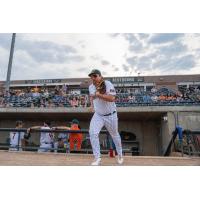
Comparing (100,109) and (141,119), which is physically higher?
(141,119)

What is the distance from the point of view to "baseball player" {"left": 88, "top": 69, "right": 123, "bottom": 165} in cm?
482

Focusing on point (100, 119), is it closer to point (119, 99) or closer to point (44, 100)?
point (119, 99)

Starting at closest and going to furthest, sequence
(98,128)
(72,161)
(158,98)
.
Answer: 1. (98,128)
2. (72,161)
3. (158,98)

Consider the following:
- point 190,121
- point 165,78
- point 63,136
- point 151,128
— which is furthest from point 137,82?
point 63,136

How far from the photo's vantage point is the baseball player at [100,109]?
482 cm

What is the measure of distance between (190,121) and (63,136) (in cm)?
974

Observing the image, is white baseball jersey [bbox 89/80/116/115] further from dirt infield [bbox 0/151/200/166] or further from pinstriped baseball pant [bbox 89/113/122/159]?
dirt infield [bbox 0/151/200/166]

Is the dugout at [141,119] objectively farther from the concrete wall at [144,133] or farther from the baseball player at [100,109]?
the baseball player at [100,109]

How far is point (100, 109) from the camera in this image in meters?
4.98

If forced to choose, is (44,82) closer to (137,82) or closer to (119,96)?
(137,82)

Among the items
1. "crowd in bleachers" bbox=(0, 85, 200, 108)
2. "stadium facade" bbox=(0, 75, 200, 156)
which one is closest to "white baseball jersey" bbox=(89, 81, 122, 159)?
"stadium facade" bbox=(0, 75, 200, 156)

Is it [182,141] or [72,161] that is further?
[182,141]

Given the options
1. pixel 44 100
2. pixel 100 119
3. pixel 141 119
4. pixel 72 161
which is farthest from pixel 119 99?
pixel 100 119

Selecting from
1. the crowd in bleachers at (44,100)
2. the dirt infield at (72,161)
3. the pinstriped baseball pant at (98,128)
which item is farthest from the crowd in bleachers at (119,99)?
→ the pinstriped baseball pant at (98,128)
